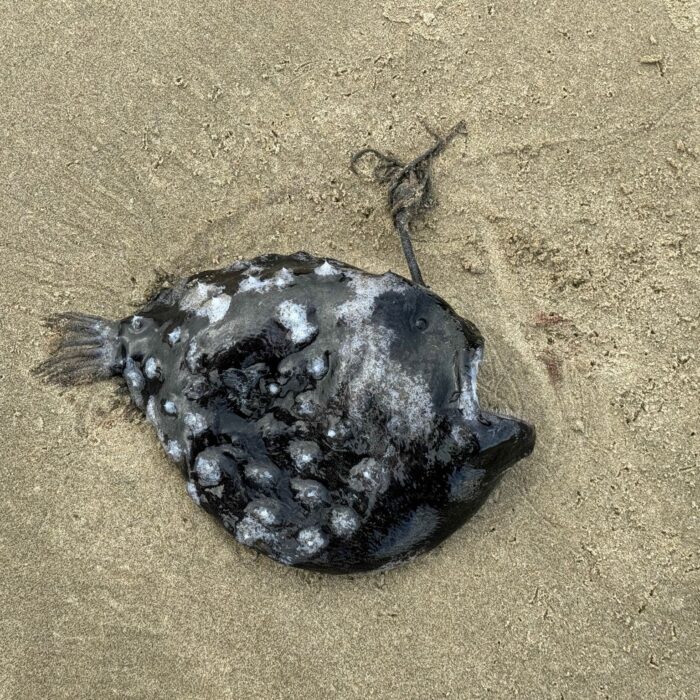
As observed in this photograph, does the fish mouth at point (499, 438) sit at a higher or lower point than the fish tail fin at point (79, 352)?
lower

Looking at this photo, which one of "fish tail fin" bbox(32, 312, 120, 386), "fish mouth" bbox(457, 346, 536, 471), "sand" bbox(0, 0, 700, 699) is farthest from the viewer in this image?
"fish tail fin" bbox(32, 312, 120, 386)

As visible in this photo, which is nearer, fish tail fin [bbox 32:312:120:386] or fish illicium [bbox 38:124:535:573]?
fish illicium [bbox 38:124:535:573]

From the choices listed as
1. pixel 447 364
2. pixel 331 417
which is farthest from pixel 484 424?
pixel 331 417

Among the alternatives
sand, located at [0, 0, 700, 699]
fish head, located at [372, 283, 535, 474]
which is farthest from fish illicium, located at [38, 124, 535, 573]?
sand, located at [0, 0, 700, 699]

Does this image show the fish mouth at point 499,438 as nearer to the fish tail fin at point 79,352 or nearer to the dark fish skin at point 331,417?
the dark fish skin at point 331,417

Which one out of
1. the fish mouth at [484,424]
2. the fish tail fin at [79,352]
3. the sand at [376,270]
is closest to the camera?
the fish mouth at [484,424]

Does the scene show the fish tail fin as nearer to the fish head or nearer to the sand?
the sand

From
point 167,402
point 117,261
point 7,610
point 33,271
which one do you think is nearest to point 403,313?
point 167,402

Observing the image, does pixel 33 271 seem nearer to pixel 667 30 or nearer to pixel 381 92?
pixel 381 92

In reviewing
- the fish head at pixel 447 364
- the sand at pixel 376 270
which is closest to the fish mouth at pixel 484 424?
the fish head at pixel 447 364
